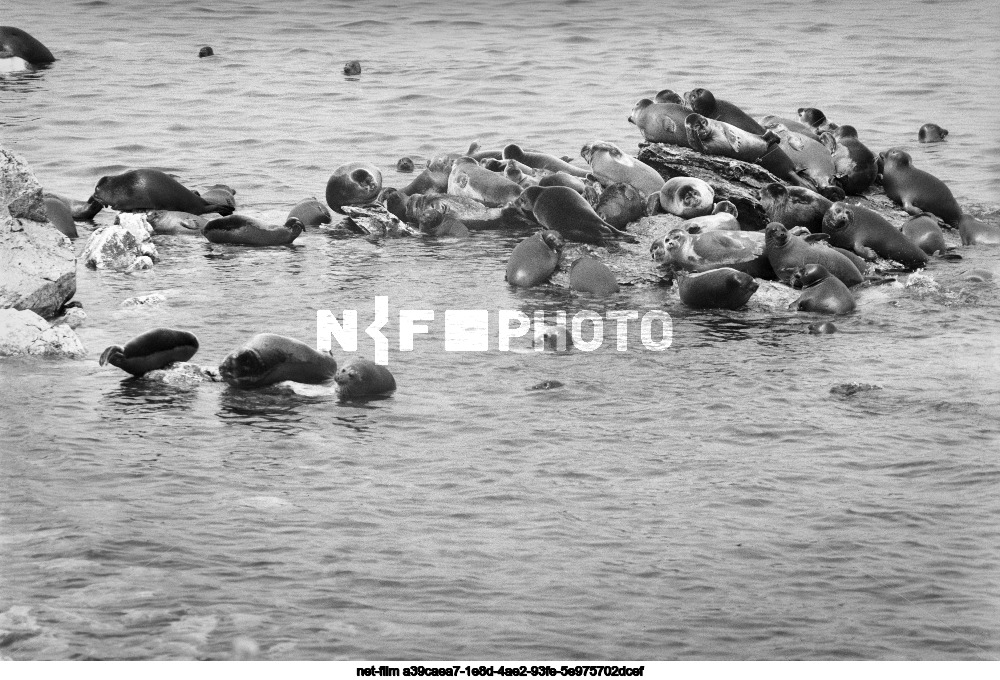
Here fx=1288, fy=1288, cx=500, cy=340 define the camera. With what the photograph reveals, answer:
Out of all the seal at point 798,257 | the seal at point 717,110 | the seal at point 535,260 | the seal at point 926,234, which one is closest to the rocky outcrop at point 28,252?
the seal at point 535,260

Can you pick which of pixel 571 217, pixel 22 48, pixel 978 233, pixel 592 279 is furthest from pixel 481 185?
pixel 22 48

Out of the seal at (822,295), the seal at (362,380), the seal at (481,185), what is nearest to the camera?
the seal at (362,380)

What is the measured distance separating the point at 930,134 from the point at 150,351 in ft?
37.5

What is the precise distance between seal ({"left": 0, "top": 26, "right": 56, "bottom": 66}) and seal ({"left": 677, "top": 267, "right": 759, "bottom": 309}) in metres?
13.7

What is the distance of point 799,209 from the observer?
10.8m

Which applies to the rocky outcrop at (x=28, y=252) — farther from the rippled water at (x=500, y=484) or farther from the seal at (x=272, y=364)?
the seal at (x=272, y=364)

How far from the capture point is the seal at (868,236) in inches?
405

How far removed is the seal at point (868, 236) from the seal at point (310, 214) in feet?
14.9

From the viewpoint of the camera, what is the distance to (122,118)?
17172 mm

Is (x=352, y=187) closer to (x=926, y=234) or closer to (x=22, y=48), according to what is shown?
(x=926, y=234)

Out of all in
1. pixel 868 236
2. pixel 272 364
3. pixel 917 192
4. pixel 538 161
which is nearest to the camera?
pixel 272 364

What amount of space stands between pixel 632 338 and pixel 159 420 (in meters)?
3.11

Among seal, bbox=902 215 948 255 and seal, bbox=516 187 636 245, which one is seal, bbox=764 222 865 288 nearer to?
seal, bbox=902 215 948 255

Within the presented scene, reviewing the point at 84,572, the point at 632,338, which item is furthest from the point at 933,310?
the point at 84,572
